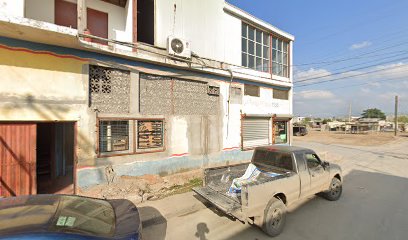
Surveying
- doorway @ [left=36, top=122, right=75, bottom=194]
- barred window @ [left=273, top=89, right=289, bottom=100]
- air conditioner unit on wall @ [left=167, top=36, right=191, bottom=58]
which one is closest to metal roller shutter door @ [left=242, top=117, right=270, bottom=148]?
barred window @ [left=273, top=89, right=289, bottom=100]

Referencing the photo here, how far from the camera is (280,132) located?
12.9 metres

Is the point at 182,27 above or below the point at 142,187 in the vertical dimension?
above

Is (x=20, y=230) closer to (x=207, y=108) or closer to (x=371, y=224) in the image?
(x=371, y=224)

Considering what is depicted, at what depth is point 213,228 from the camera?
466 cm

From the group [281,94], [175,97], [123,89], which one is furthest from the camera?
[281,94]

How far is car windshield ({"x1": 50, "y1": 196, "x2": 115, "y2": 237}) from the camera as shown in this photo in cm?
236

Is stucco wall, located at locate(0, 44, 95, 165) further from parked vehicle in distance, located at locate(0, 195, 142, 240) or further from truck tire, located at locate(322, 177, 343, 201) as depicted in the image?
truck tire, located at locate(322, 177, 343, 201)

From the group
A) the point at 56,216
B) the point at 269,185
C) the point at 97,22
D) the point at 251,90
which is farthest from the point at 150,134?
the point at 251,90

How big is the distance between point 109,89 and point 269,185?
17.7ft

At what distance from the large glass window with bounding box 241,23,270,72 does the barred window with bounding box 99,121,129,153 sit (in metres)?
6.84

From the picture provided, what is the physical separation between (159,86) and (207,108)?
7.74ft

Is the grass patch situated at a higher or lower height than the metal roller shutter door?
lower

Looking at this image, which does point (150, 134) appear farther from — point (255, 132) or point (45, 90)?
point (255, 132)

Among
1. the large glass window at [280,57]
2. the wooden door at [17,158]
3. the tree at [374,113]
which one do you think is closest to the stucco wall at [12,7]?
the wooden door at [17,158]
